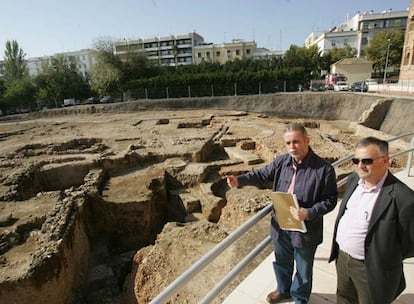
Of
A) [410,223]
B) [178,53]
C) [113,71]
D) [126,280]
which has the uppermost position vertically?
[178,53]

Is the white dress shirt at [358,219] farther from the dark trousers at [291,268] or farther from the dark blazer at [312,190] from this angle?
the dark trousers at [291,268]

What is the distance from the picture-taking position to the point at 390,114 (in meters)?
18.6

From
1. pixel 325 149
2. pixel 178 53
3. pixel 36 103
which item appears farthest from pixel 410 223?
pixel 178 53

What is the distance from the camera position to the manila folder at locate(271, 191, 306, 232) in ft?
7.80

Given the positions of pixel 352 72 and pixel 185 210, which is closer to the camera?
pixel 185 210

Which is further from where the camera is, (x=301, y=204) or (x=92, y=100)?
(x=92, y=100)

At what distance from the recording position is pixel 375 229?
6.51 ft

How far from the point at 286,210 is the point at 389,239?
77 cm

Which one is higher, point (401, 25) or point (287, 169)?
point (401, 25)

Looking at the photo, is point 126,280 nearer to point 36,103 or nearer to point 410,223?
point 410,223

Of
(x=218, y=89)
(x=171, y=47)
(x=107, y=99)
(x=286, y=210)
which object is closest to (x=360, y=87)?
(x=218, y=89)

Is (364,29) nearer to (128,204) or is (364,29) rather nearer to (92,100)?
(92,100)

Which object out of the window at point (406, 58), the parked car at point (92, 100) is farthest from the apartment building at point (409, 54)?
the parked car at point (92, 100)

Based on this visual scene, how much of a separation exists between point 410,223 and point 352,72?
43.3m
